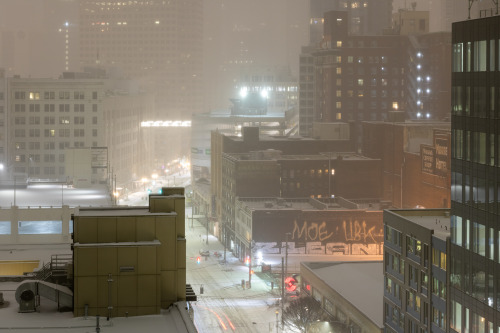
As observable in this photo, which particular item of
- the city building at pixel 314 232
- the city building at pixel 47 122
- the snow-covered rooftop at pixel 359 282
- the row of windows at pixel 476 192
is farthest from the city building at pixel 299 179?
the row of windows at pixel 476 192

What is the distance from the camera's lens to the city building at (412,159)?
131500 mm

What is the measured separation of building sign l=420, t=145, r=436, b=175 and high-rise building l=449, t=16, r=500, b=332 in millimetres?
80036

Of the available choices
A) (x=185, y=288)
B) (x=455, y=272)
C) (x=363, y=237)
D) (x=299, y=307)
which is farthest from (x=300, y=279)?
(x=185, y=288)

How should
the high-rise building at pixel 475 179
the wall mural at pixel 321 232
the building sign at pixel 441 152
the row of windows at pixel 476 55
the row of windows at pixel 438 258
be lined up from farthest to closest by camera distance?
the building sign at pixel 441 152, the wall mural at pixel 321 232, the row of windows at pixel 438 258, the row of windows at pixel 476 55, the high-rise building at pixel 475 179

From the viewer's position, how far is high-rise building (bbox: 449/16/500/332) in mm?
50188

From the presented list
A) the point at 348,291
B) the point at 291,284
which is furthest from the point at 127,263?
the point at 291,284

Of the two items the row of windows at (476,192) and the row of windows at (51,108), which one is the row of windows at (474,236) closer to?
the row of windows at (476,192)

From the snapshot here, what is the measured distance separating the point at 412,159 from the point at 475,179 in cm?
9382

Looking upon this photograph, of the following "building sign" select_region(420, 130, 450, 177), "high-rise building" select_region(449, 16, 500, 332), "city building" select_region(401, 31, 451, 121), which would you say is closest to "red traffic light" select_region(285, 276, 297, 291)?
"building sign" select_region(420, 130, 450, 177)

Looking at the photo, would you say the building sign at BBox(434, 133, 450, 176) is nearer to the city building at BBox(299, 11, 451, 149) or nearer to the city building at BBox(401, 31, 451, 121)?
the city building at BBox(299, 11, 451, 149)

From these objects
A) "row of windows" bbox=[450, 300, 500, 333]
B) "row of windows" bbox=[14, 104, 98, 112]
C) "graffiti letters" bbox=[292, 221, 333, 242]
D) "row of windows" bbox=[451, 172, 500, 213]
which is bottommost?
"graffiti letters" bbox=[292, 221, 333, 242]

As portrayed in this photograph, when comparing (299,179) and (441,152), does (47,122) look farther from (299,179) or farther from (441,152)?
(441,152)

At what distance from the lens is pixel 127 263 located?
82.0 ft

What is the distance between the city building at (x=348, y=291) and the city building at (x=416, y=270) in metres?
3.80
